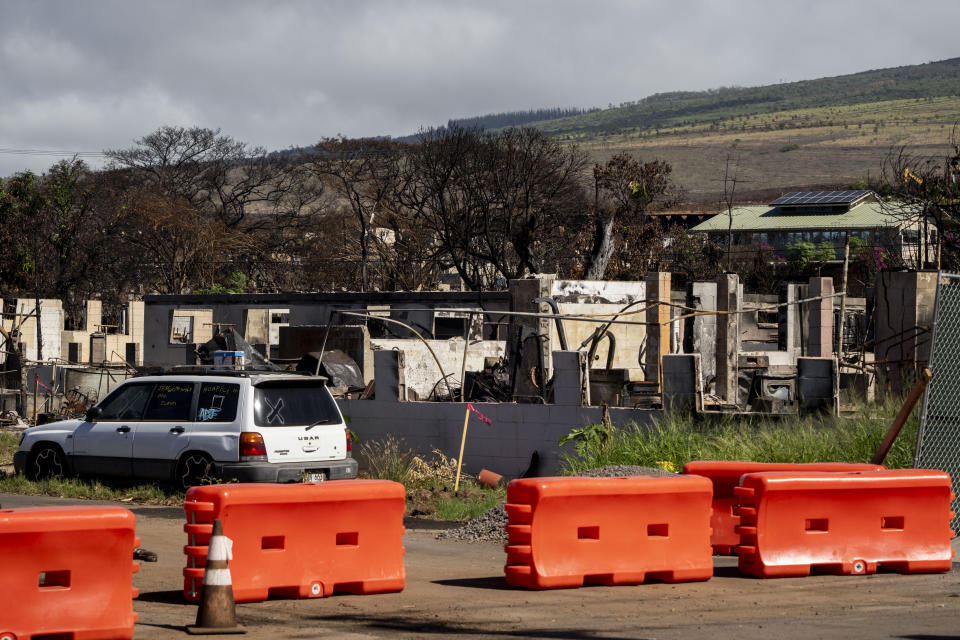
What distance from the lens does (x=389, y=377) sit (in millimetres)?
19672

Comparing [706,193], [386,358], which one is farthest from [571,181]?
[706,193]

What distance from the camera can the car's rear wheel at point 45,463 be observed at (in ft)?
51.6

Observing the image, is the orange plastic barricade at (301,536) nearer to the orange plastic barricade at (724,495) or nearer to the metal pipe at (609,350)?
the orange plastic barricade at (724,495)

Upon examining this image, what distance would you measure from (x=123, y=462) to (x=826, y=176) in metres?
126

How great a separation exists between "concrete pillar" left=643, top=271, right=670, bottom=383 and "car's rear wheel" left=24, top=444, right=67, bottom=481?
34.6ft

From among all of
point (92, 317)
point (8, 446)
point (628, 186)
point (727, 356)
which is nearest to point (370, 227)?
point (628, 186)

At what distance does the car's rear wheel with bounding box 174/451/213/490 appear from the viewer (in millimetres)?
14164

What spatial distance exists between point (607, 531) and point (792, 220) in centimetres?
8331

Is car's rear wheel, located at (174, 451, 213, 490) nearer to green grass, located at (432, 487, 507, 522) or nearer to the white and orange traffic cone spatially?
green grass, located at (432, 487, 507, 522)

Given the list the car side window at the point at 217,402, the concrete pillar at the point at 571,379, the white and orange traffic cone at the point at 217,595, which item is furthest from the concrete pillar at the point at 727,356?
the white and orange traffic cone at the point at 217,595

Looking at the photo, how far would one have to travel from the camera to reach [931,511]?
9.89m

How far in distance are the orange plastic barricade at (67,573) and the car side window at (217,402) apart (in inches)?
255

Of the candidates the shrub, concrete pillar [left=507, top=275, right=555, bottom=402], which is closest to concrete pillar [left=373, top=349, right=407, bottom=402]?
the shrub

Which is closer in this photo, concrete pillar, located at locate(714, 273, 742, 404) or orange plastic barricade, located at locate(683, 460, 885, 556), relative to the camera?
orange plastic barricade, located at locate(683, 460, 885, 556)
